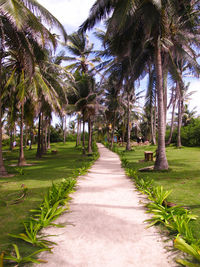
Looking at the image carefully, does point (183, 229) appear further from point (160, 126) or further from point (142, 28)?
point (142, 28)

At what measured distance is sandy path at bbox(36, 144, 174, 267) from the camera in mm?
2354

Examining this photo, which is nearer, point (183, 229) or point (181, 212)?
point (183, 229)

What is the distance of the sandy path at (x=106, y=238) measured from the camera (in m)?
2.35

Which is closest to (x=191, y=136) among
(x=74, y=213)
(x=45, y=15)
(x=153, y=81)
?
(x=153, y=81)

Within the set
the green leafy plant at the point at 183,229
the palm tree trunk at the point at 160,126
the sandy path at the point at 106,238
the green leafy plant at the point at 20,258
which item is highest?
the palm tree trunk at the point at 160,126

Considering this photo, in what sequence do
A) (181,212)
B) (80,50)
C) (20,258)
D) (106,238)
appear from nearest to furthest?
1. (20,258)
2. (106,238)
3. (181,212)
4. (80,50)

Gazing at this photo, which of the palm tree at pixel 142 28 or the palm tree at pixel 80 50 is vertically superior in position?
the palm tree at pixel 80 50

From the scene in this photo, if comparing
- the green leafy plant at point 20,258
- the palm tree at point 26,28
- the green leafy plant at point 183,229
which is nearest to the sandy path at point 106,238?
the green leafy plant at point 20,258

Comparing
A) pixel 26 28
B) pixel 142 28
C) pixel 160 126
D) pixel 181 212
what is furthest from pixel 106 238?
pixel 142 28

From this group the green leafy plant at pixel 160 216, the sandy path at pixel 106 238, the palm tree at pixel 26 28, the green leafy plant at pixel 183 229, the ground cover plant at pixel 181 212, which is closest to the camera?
the sandy path at pixel 106 238

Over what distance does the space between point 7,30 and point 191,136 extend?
21.7m

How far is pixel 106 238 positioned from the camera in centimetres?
287

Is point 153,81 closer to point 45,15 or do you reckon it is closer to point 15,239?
point 45,15

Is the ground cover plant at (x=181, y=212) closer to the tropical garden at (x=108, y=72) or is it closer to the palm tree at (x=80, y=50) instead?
the tropical garden at (x=108, y=72)
